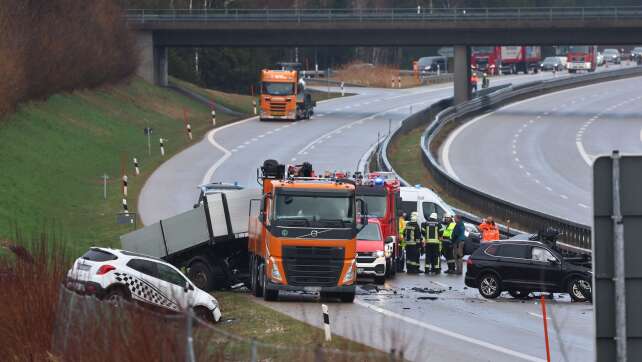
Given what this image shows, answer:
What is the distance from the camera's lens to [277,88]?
241ft

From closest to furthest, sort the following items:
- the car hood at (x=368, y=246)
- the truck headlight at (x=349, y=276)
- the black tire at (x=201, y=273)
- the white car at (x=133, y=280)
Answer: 1. the white car at (x=133, y=280)
2. the truck headlight at (x=349, y=276)
3. the black tire at (x=201, y=273)
4. the car hood at (x=368, y=246)

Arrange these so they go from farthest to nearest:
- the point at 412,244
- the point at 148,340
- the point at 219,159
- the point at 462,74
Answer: the point at 462,74
the point at 219,159
the point at 412,244
the point at 148,340

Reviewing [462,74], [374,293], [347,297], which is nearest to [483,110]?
[462,74]

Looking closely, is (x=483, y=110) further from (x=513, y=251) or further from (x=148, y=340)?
(x=148, y=340)

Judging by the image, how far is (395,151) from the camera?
208 ft

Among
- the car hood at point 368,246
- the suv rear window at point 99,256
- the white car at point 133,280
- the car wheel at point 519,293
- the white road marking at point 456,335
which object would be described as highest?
the suv rear window at point 99,256

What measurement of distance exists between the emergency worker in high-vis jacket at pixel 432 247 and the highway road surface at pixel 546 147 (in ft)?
45.1

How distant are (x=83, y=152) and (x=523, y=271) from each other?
32.1m

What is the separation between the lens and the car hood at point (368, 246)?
96.4 ft

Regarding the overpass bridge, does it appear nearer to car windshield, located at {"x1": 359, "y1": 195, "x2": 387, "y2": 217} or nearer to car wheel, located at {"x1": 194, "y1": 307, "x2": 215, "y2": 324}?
car windshield, located at {"x1": 359, "y1": 195, "x2": 387, "y2": 217}

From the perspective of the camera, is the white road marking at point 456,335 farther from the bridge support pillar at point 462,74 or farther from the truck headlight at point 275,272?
the bridge support pillar at point 462,74

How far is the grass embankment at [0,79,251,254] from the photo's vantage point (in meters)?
40.1

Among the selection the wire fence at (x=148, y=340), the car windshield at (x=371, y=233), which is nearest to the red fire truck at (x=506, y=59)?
the car windshield at (x=371, y=233)

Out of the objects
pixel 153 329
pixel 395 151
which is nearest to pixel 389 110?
pixel 395 151
